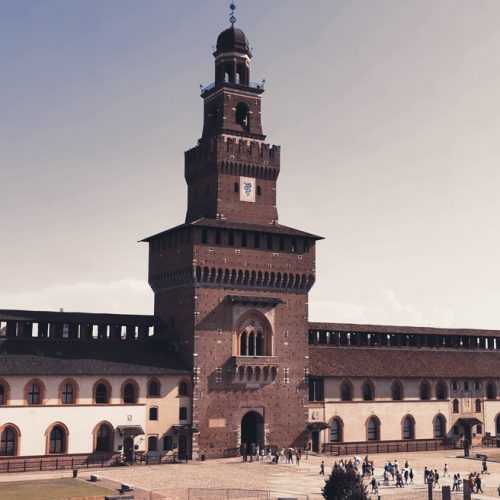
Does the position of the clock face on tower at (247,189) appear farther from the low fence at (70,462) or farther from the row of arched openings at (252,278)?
the low fence at (70,462)

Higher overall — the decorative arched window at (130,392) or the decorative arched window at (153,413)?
the decorative arched window at (130,392)

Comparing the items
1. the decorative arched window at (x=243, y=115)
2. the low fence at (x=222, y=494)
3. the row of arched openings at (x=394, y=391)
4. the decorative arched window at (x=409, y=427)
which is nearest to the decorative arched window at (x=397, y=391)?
the row of arched openings at (x=394, y=391)

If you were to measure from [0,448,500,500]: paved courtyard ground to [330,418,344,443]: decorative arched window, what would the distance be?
502 cm

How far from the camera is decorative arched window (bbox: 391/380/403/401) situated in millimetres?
94119

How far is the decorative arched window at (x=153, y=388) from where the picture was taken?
260 ft

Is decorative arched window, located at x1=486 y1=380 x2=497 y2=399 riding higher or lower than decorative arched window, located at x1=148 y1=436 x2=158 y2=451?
higher

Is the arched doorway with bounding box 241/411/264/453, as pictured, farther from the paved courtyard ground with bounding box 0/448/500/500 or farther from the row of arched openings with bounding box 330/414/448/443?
the row of arched openings with bounding box 330/414/448/443

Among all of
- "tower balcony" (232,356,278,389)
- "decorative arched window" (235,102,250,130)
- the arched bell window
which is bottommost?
"tower balcony" (232,356,278,389)

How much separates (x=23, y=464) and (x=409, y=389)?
45226mm

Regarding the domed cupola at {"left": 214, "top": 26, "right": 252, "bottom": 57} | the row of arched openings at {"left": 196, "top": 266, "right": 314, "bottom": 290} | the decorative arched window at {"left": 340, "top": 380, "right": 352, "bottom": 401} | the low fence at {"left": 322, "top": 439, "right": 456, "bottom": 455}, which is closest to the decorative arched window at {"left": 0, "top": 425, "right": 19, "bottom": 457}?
the row of arched openings at {"left": 196, "top": 266, "right": 314, "bottom": 290}

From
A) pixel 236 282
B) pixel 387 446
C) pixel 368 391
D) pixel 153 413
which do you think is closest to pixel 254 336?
pixel 236 282

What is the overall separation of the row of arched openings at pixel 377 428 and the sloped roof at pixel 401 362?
502cm

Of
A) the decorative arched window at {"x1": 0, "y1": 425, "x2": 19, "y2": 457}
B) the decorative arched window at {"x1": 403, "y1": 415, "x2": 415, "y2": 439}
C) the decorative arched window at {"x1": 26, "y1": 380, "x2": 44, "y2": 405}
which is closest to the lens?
the decorative arched window at {"x1": 0, "y1": 425, "x2": 19, "y2": 457}

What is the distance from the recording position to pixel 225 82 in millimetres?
91688
